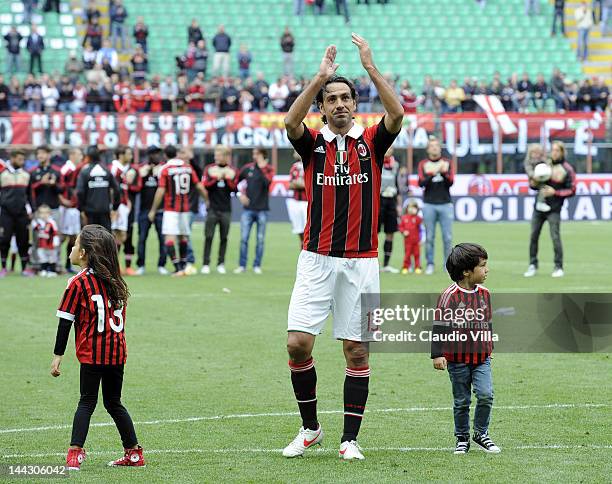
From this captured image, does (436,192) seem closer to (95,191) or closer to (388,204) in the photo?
(388,204)

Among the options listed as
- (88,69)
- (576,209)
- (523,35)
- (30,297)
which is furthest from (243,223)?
(523,35)

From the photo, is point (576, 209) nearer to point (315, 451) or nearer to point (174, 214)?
point (174, 214)

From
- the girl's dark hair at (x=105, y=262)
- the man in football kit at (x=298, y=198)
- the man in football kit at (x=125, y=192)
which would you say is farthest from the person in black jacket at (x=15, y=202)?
the girl's dark hair at (x=105, y=262)

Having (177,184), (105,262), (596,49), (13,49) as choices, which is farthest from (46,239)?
(596,49)

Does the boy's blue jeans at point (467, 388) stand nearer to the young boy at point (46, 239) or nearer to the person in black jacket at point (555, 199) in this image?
the person in black jacket at point (555, 199)

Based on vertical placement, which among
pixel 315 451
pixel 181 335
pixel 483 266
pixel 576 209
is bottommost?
pixel 576 209

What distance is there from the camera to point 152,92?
35781 millimetres

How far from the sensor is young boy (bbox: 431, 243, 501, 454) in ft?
23.7

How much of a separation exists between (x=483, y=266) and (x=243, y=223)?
14.1 metres

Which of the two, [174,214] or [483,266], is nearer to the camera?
[483,266]

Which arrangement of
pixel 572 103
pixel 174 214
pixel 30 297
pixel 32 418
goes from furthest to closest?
pixel 572 103 → pixel 174 214 → pixel 30 297 → pixel 32 418

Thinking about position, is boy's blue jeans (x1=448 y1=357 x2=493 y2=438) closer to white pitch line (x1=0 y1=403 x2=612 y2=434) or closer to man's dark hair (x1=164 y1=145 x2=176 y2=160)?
white pitch line (x1=0 y1=403 x2=612 y2=434)

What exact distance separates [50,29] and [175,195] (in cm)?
2423

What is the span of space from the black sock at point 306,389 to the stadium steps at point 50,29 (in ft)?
113
